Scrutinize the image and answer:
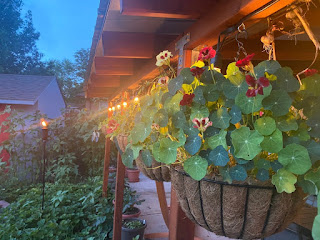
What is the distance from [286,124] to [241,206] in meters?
0.21

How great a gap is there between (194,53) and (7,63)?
2553 centimetres

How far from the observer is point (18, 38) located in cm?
2473

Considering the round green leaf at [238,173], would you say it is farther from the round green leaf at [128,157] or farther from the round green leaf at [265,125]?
the round green leaf at [128,157]

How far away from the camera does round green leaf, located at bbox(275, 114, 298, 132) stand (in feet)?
1.90

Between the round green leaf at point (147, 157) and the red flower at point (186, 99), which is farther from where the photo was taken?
the round green leaf at point (147, 157)

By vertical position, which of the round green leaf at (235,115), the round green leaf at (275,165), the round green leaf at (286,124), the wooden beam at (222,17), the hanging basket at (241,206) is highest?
the wooden beam at (222,17)

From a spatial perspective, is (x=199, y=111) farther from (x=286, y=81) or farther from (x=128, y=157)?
(x=128, y=157)

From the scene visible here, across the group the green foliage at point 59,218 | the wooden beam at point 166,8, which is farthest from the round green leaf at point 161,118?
the green foliage at point 59,218

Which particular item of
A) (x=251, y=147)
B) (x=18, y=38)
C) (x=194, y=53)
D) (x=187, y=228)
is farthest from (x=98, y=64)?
(x=18, y=38)

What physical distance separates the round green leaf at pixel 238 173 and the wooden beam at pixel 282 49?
130 centimetres

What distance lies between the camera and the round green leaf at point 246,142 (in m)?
0.57

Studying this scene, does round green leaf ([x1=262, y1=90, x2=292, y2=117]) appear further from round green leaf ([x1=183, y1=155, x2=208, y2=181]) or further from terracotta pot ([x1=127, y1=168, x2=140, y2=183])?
terracotta pot ([x1=127, y1=168, x2=140, y2=183])

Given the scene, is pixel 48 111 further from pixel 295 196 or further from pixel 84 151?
pixel 295 196

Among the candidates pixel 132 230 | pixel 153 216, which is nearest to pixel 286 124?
pixel 132 230
